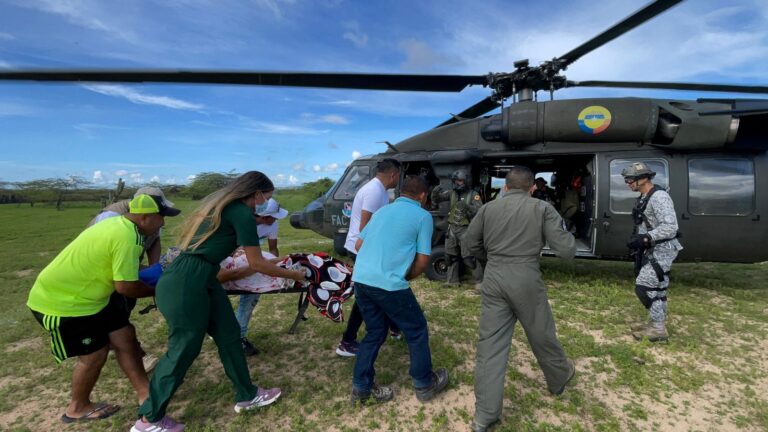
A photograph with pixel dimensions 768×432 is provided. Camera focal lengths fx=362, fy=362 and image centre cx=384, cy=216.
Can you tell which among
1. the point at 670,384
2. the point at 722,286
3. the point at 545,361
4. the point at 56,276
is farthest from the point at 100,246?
the point at 722,286

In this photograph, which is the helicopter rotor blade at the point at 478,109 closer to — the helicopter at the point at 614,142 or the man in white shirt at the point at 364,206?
the helicopter at the point at 614,142

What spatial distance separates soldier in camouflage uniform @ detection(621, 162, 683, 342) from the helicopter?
5.72 feet

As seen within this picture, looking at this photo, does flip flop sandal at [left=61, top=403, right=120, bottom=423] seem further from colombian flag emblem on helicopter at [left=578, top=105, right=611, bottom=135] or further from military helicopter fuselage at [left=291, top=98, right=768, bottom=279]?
colombian flag emblem on helicopter at [left=578, top=105, right=611, bottom=135]

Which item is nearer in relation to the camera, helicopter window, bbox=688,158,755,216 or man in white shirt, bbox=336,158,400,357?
man in white shirt, bbox=336,158,400,357

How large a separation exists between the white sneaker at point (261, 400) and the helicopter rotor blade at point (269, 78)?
142 inches

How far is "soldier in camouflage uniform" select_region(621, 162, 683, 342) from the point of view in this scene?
3.65 metres

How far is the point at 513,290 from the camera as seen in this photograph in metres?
2.50

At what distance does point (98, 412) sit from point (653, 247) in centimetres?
520

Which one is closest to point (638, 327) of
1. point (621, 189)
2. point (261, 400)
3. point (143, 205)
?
point (621, 189)

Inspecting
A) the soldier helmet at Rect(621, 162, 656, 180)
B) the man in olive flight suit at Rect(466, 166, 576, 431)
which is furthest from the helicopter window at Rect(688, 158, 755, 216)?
the man in olive flight suit at Rect(466, 166, 576, 431)

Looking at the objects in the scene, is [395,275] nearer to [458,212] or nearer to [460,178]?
[458,212]

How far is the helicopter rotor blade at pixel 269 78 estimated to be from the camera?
381cm

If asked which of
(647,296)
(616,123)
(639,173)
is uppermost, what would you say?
(616,123)

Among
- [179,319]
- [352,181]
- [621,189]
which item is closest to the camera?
[179,319]
